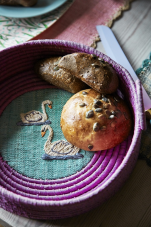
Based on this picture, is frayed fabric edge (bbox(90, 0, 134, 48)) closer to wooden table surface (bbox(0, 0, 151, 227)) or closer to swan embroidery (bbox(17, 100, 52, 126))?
swan embroidery (bbox(17, 100, 52, 126))

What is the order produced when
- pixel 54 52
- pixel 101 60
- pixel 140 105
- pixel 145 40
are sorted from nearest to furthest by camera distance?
pixel 140 105, pixel 101 60, pixel 54 52, pixel 145 40

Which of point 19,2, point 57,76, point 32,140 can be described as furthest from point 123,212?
point 19,2

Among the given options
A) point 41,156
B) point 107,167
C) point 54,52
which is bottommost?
point 41,156

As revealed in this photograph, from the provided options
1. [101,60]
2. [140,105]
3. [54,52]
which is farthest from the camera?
[54,52]

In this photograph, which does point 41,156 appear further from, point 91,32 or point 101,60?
point 91,32

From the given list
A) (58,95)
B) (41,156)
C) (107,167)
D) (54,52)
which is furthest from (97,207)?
(54,52)

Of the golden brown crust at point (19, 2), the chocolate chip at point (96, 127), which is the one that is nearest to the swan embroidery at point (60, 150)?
the chocolate chip at point (96, 127)

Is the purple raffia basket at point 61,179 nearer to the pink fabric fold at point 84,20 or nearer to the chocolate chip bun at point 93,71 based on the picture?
the chocolate chip bun at point 93,71
